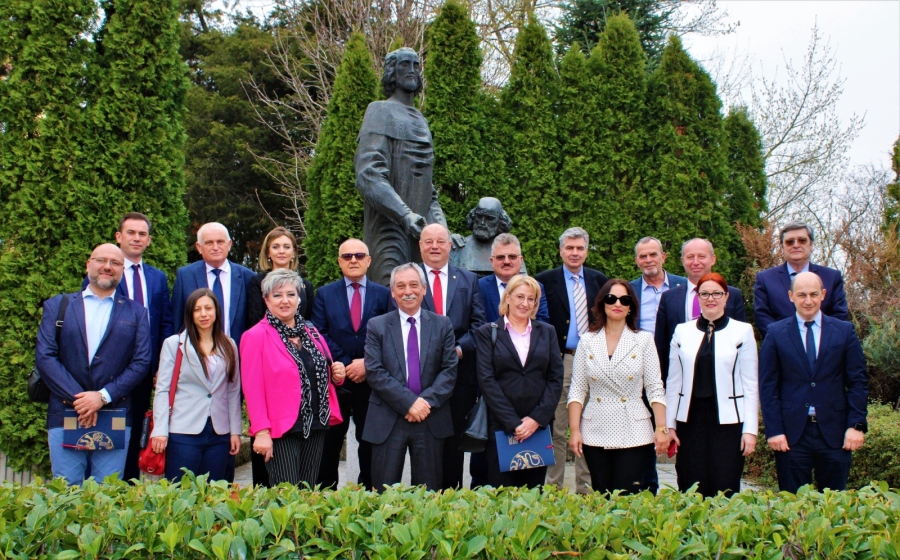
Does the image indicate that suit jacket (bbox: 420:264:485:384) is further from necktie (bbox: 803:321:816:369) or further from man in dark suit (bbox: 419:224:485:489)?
necktie (bbox: 803:321:816:369)

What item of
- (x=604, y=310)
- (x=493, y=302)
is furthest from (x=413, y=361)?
(x=604, y=310)

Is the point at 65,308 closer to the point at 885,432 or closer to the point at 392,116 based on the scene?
the point at 392,116

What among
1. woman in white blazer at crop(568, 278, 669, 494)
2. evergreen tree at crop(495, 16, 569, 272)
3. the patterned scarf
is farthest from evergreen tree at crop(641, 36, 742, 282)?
the patterned scarf

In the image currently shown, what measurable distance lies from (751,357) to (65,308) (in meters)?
3.82

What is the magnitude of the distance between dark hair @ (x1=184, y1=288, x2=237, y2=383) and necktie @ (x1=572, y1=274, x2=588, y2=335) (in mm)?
2211

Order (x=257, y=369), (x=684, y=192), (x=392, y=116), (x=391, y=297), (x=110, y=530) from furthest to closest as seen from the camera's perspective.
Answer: (x=684, y=192)
(x=392, y=116)
(x=391, y=297)
(x=257, y=369)
(x=110, y=530)

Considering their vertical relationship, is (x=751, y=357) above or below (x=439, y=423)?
above

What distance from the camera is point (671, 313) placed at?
4.84m

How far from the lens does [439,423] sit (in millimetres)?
4277

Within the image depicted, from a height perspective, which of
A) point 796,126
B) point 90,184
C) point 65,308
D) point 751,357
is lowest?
point 751,357

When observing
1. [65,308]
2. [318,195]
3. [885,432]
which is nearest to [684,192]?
→ [885,432]

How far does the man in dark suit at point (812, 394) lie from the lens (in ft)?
13.9

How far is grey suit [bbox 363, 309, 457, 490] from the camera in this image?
4191mm

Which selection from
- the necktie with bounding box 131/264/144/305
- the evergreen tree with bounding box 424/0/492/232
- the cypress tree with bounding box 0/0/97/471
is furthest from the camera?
the evergreen tree with bounding box 424/0/492/232
